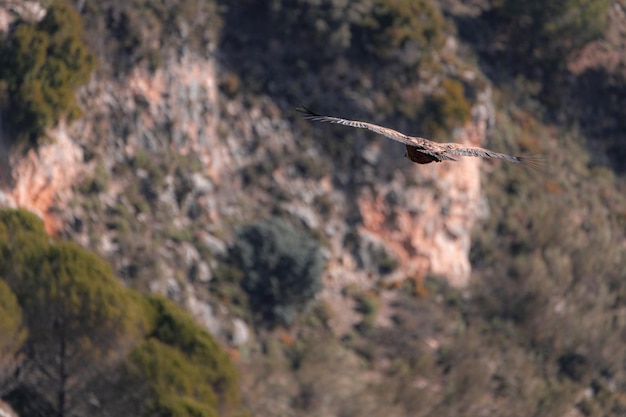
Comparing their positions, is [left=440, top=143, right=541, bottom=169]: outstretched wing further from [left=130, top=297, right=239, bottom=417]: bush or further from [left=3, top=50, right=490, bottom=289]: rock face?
[left=3, top=50, right=490, bottom=289]: rock face

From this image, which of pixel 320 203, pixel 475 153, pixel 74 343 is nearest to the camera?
pixel 475 153

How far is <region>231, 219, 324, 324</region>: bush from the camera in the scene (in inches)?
2259

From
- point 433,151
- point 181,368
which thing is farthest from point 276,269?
point 433,151

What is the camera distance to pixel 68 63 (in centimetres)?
5259

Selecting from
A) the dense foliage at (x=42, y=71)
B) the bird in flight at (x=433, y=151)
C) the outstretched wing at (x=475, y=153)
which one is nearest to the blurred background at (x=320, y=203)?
the dense foliage at (x=42, y=71)

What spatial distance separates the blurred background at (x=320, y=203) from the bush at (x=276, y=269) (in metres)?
0.10

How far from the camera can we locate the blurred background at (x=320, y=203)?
51.5 m

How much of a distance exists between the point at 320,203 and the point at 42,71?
1469cm

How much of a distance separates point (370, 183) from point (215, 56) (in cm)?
897

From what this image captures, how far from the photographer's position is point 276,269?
58.5 metres

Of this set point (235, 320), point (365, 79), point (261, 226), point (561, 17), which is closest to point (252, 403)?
point (235, 320)

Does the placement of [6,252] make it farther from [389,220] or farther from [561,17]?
[561,17]

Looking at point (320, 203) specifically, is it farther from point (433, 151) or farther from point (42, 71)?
point (433, 151)

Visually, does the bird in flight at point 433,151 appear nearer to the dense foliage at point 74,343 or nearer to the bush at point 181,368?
the bush at point 181,368
